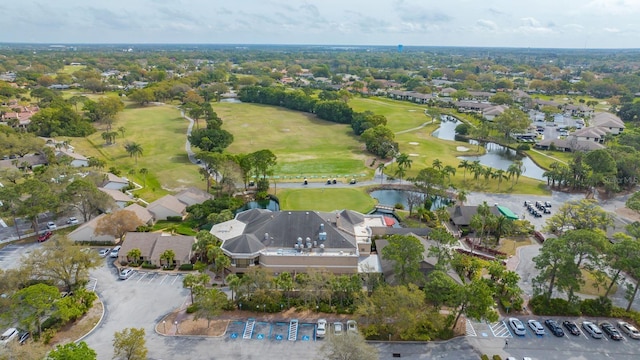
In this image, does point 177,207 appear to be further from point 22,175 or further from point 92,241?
point 22,175

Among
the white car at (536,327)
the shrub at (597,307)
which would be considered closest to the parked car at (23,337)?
the white car at (536,327)

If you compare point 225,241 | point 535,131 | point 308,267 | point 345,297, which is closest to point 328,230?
point 308,267

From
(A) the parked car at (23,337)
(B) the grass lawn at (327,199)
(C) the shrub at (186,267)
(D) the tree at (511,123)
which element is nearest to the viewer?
(A) the parked car at (23,337)

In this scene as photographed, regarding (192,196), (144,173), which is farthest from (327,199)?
(144,173)

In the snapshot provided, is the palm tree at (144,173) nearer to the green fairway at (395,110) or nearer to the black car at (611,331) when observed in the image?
the green fairway at (395,110)

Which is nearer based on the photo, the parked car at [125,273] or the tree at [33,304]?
the tree at [33,304]

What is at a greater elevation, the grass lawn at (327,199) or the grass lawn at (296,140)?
the grass lawn at (296,140)

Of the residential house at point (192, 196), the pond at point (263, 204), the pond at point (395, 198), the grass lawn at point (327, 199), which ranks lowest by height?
the pond at point (263, 204)

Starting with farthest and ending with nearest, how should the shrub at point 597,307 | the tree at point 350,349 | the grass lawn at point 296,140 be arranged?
the grass lawn at point 296,140
the shrub at point 597,307
the tree at point 350,349
